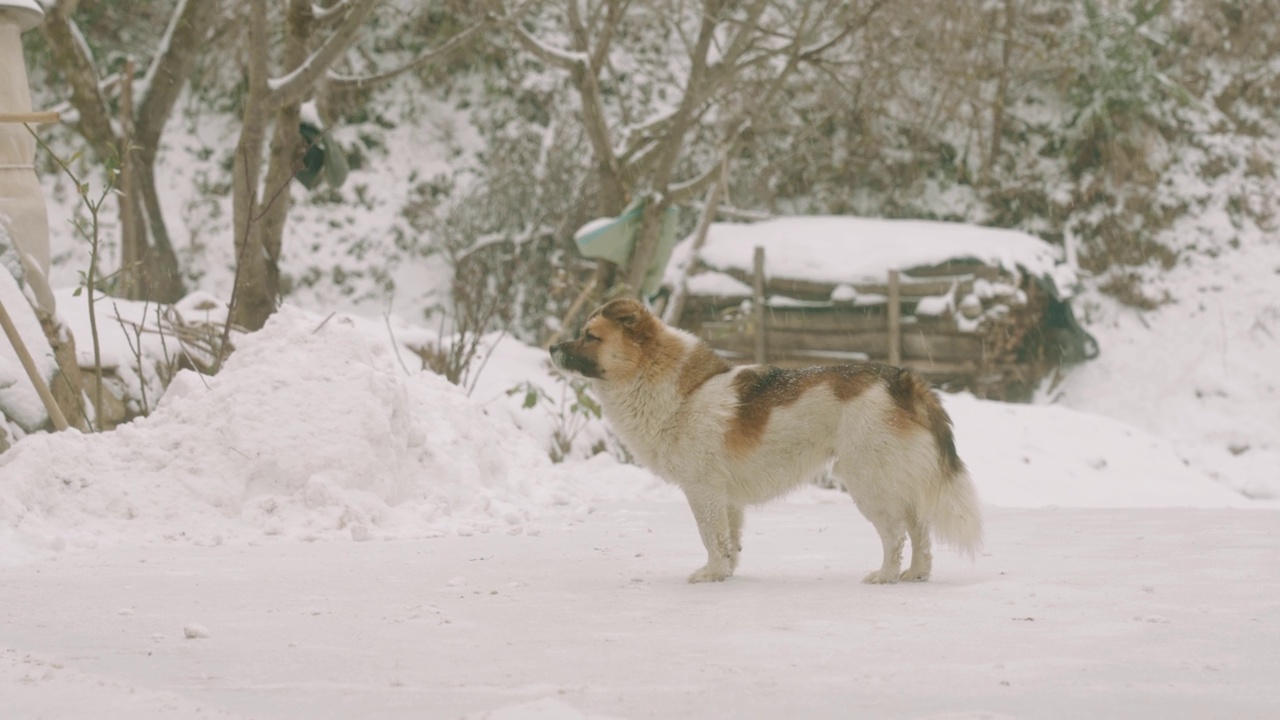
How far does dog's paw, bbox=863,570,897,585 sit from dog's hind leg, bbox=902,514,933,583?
0.10 meters

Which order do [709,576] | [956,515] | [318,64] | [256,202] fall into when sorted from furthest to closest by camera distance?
[256,202]
[318,64]
[709,576]
[956,515]

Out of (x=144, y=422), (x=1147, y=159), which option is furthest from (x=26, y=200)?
(x=1147, y=159)

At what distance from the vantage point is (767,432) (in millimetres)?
5277

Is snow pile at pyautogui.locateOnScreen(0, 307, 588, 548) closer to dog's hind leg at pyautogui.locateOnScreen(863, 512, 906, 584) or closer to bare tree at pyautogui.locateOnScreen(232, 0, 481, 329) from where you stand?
dog's hind leg at pyautogui.locateOnScreen(863, 512, 906, 584)

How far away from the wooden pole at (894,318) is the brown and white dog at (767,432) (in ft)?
39.9

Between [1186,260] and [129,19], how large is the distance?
1851 centimetres

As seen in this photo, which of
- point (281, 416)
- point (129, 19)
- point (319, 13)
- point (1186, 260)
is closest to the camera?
point (281, 416)

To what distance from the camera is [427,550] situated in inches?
239

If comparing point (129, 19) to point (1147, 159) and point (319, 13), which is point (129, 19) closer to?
point (319, 13)

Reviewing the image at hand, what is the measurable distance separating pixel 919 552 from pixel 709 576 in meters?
0.86

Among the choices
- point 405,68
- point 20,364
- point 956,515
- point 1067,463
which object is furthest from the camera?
point 405,68

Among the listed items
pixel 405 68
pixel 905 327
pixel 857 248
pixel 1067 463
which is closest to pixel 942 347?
pixel 905 327

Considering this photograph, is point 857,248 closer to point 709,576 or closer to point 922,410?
point 922,410

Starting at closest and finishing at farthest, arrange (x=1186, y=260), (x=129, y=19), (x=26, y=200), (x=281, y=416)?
(x=281, y=416), (x=26, y=200), (x=1186, y=260), (x=129, y=19)
